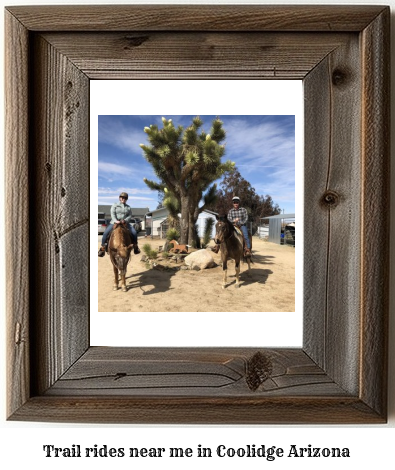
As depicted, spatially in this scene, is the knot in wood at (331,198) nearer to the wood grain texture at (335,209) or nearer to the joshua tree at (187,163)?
the wood grain texture at (335,209)

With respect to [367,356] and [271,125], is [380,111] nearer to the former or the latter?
Answer: [271,125]

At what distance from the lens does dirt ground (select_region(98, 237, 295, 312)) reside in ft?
2.02

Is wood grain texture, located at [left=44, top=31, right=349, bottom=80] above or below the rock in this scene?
above

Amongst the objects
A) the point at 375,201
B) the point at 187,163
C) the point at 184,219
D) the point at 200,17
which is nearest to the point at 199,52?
the point at 200,17

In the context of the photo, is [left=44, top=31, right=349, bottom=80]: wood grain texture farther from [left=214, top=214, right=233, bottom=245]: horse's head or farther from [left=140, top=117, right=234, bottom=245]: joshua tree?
[left=214, top=214, right=233, bottom=245]: horse's head

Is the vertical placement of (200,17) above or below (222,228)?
above

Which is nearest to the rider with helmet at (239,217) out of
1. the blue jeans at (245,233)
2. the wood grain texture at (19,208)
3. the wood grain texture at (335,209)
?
the blue jeans at (245,233)

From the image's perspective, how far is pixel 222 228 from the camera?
0.61 m

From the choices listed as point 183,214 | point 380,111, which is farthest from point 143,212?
point 380,111

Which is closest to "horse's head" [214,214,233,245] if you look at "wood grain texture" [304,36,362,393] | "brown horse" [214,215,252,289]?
"brown horse" [214,215,252,289]

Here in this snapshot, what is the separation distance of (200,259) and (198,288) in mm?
53

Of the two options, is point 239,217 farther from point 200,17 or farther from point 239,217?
point 200,17

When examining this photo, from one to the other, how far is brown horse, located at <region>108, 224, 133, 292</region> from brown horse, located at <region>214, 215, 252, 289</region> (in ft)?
0.53

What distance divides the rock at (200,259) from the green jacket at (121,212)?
0.42ft
